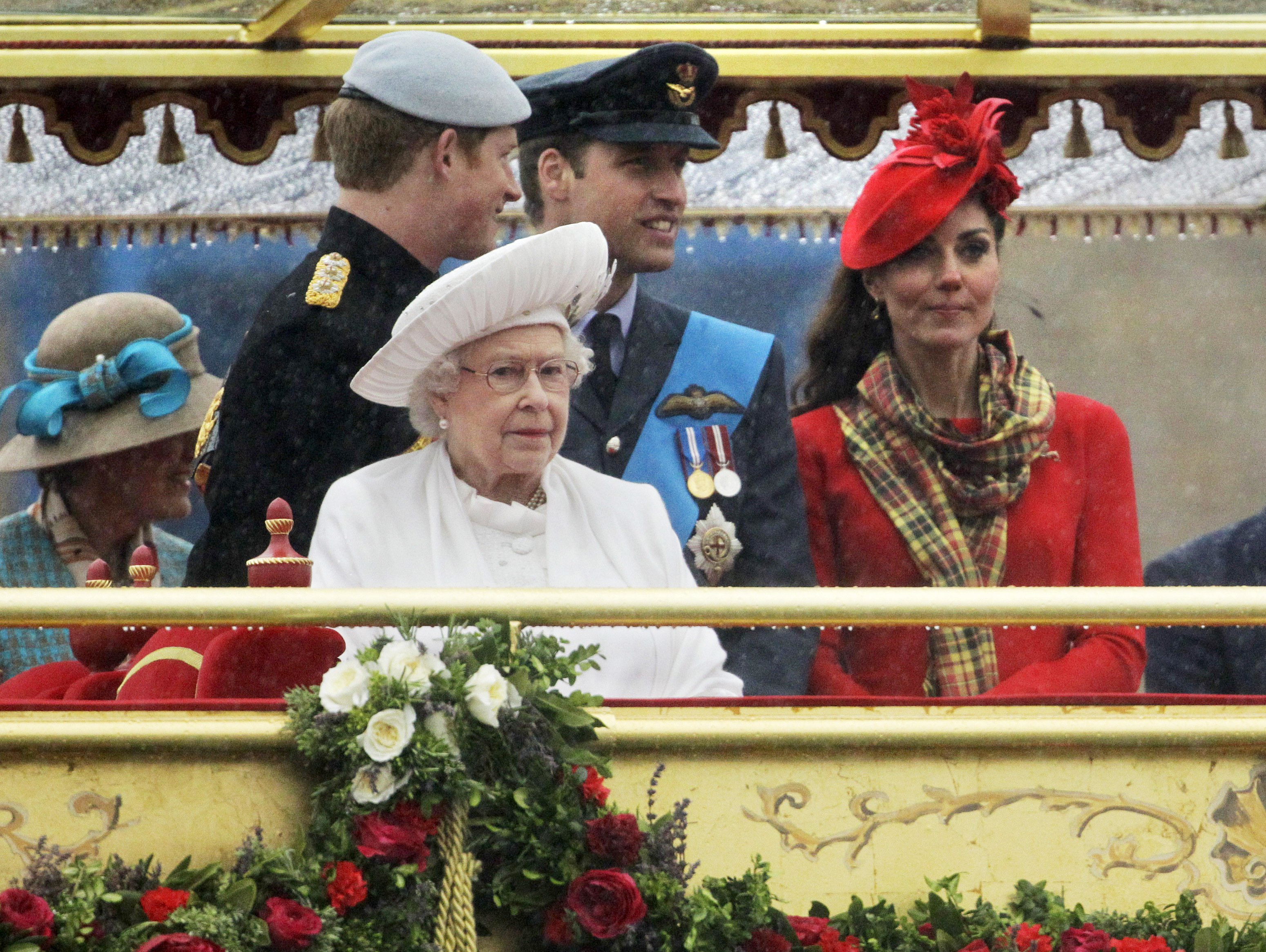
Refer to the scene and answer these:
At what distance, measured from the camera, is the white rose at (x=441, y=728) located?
2736 mm

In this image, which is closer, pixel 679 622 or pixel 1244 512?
pixel 679 622

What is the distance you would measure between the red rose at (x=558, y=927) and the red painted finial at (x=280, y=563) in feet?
1.98

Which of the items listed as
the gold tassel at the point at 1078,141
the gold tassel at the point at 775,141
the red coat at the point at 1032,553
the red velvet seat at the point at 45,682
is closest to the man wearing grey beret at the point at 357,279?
the red velvet seat at the point at 45,682

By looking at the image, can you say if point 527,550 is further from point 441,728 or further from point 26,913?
point 26,913

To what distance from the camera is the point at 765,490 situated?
3.73m

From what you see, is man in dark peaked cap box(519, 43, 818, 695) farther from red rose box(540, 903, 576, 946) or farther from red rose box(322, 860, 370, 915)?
red rose box(322, 860, 370, 915)

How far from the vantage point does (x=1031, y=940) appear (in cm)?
285

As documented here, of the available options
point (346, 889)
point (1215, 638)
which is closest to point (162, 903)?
point (346, 889)

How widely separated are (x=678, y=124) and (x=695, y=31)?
894 millimetres

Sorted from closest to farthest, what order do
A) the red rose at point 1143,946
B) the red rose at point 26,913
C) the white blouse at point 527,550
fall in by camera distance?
the red rose at point 26,913 → the red rose at point 1143,946 → the white blouse at point 527,550

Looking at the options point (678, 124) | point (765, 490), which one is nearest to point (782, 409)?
point (765, 490)

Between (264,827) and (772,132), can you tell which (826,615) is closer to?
(264,827)

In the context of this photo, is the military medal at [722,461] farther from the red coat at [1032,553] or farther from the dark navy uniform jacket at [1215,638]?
the dark navy uniform jacket at [1215,638]

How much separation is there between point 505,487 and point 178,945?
3.18 ft
